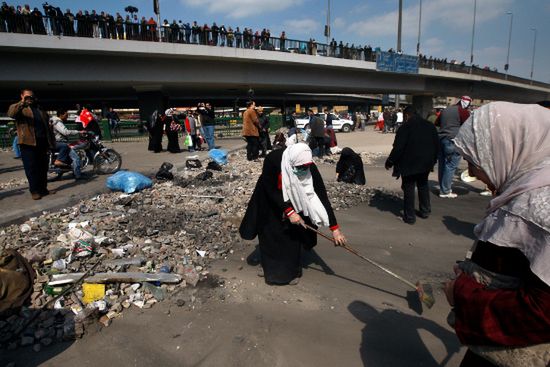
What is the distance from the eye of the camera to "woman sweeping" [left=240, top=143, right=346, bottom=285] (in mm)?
3172

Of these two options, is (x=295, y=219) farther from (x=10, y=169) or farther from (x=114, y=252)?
(x=10, y=169)

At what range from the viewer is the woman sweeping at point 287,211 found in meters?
3.17

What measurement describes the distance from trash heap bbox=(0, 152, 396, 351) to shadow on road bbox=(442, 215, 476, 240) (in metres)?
1.75

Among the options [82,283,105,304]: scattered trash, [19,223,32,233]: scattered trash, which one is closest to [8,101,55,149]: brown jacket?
[19,223,32,233]: scattered trash

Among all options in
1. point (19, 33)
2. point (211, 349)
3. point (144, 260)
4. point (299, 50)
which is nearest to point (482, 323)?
point (211, 349)

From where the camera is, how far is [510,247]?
114 centimetres

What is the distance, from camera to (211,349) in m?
2.65

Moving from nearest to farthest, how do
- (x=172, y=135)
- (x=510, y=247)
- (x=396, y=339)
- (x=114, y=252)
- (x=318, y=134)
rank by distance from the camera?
(x=510, y=247) → (x=396, y=339) → (x=114, y=252) → (x=318, y=134) → (x=172, y=135)

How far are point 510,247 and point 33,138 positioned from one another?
22.9 feet

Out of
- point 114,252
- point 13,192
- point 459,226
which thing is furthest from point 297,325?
point 13,192

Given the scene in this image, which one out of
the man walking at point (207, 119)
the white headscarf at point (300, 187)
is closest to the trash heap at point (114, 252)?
the white headscarf at point (300, 187)

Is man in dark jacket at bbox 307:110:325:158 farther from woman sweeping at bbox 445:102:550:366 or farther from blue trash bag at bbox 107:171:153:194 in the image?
woman sweeping at bbox 445:102:550:366

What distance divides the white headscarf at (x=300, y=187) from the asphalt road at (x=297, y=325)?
2.82ft

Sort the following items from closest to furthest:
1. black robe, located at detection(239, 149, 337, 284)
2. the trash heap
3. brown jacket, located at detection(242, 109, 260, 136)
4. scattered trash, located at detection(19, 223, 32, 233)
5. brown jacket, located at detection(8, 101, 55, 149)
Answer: the trash heap, black robe, located at detection(239, 149, 337, 284), scattered trash, located at detection(19, 223, 32, 233), brown jacket, located at detection(8, 101, 55, 149), brown jacket, located at detection(242, 109, 260, 136)
